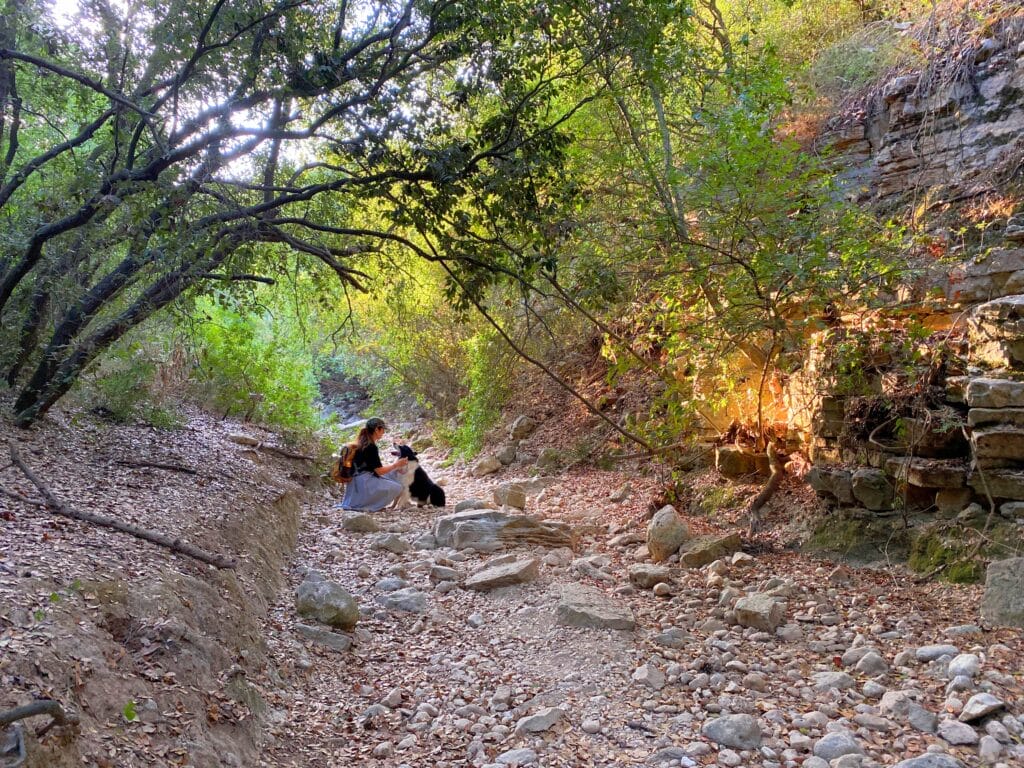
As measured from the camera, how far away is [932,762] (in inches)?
107

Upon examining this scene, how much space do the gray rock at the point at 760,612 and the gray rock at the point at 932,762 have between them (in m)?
1.44

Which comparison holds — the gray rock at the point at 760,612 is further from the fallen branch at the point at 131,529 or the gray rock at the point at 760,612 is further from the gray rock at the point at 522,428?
the gray rock at the point at 522,428

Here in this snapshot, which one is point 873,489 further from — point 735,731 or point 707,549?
point 735,731

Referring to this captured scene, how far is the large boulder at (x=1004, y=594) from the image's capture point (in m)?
3.79

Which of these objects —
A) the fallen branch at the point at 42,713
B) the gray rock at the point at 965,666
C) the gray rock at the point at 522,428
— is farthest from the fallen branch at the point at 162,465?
the gray rock at the point at 522,428

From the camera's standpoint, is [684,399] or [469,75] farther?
[684,399]

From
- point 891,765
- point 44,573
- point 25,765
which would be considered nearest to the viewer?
point 25,765

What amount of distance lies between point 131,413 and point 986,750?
7.49 m

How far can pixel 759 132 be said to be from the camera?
16.8 ft

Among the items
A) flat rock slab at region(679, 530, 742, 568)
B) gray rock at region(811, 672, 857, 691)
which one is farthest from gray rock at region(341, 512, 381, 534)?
gray rock at region(811, 672, 857, 691)

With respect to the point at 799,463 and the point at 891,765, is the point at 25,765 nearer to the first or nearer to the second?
the point at 891,765

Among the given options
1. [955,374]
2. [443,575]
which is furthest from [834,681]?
[443,575]

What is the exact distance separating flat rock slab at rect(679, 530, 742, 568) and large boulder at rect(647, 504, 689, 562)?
86mm

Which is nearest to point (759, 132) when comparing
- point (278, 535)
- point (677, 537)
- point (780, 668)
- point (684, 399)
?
point (684, 399)
